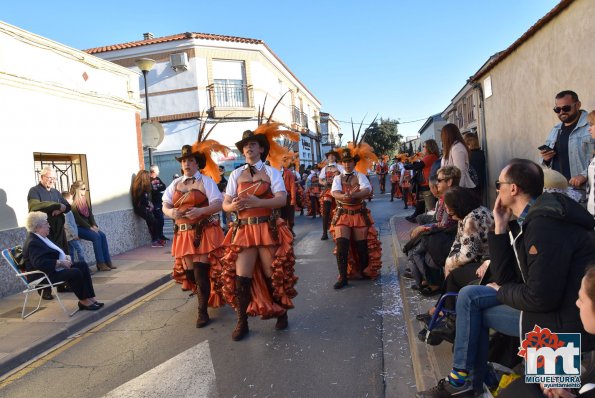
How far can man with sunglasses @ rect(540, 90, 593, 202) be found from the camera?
4.62 metres

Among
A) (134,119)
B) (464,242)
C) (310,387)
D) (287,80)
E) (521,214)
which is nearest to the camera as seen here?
(521,214)

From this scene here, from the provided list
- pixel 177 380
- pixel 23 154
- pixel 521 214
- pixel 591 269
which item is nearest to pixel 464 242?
pixel 521 214

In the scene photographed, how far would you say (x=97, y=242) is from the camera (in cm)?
839

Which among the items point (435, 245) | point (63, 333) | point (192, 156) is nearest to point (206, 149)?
point (192, 156)

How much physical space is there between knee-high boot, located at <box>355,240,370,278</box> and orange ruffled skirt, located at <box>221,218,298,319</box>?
1902 mm

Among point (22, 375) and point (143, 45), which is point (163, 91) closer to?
point (143, 45)

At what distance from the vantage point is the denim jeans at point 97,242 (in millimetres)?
8258

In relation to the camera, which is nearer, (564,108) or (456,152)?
(564,108)

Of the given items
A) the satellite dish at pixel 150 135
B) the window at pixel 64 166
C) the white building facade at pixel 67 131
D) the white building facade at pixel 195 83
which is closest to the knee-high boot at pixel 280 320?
the white building facade at pixel 67 131

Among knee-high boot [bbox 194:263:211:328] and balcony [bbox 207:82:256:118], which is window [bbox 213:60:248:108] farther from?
knee-high boot [bbox 194:263:211:328]

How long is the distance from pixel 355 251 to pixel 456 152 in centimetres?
194

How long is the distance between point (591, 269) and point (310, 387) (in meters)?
2.25

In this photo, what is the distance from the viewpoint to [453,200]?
13.5 feet

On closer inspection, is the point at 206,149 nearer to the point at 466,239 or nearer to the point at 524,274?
the point at 466,239
